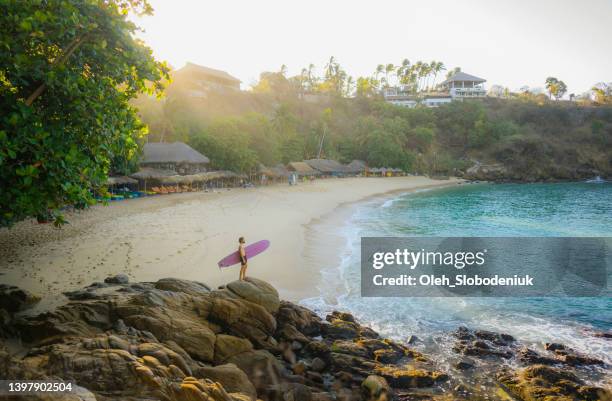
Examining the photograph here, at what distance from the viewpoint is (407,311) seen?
10.9m

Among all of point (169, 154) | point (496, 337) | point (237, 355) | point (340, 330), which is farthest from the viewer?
point (169, 154)

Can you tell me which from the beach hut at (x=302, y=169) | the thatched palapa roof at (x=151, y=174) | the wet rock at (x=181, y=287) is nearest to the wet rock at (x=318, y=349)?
the wet rock at (x=181, y=287)

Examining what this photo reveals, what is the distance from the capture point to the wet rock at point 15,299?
7.26m

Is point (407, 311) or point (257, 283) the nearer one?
point (257, 283)

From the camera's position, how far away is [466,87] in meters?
97.2

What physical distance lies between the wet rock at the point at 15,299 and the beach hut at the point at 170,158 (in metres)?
25.0

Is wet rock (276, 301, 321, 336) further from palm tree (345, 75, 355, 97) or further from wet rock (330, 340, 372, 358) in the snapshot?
palm tree (345, 75, 355, 97)

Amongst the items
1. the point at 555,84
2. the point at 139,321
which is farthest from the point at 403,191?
the point at 555,84

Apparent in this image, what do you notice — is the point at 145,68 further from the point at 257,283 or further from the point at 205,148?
the point at 205,148

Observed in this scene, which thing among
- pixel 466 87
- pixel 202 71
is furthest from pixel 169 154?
pixel 466 87

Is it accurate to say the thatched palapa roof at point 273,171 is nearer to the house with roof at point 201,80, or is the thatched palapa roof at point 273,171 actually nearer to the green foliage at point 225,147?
the green foliage at point 225,147

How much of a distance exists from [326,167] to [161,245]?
37.8 m

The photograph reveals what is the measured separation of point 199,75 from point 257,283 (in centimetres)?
6168

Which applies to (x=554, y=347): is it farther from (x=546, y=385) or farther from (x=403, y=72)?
(x=403, y=72)
